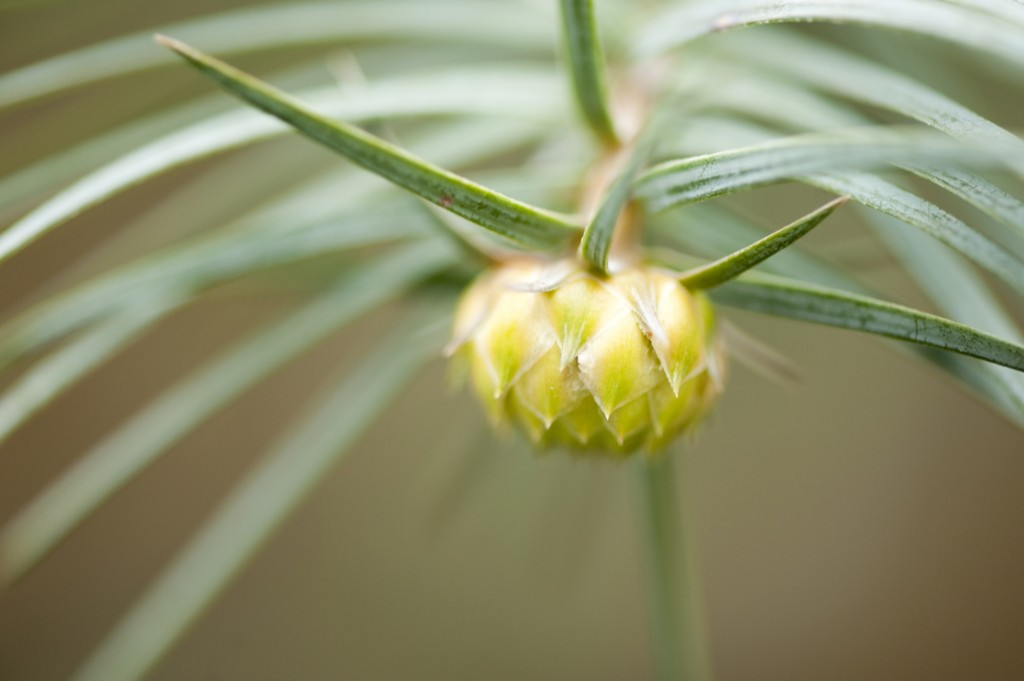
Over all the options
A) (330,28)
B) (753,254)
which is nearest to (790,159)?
(753,254)

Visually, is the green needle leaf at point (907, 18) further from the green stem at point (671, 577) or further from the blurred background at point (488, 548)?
the blurred background at point (488, 548)

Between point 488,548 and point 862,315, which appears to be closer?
point 862,315

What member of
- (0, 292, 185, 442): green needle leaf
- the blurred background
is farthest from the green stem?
the blurred background

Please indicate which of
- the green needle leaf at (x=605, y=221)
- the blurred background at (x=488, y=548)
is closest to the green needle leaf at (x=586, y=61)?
the green needle leaf at (x=605, y=221)

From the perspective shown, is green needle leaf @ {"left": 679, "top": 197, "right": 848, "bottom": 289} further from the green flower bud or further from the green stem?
the green stem

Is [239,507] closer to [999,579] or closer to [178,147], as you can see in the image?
[178,147]

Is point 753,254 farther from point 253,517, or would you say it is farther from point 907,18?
point 253,517
